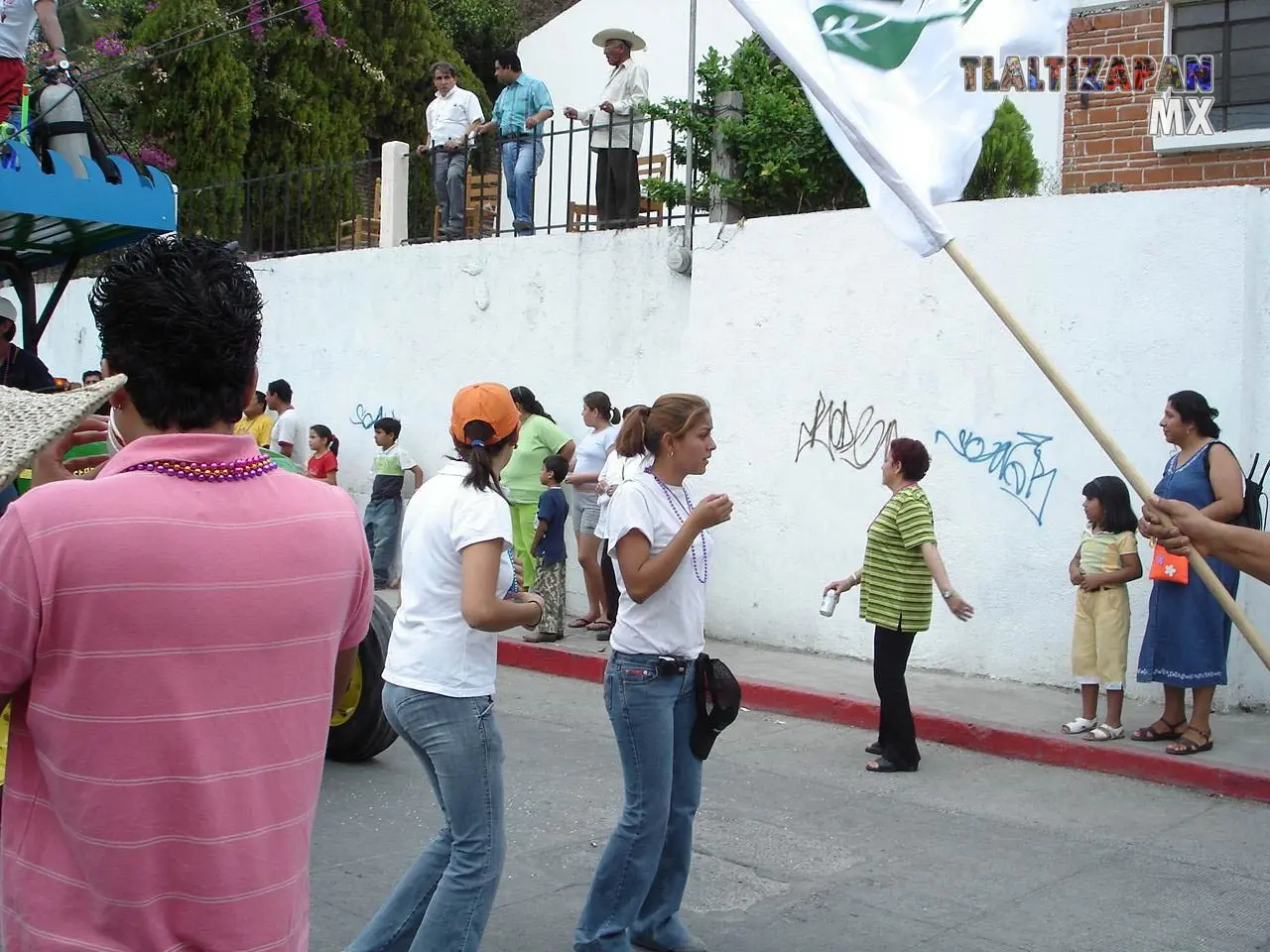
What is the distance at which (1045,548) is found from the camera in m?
8.57

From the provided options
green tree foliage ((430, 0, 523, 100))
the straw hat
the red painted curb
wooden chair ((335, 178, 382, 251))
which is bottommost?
the red painted curb

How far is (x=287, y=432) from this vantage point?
1391 cm

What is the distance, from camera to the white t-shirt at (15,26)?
6.11 m

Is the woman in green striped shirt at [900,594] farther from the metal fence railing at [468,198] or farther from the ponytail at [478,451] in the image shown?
the metal fence railing at [468,198]

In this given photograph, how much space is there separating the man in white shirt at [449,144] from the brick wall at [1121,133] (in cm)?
586

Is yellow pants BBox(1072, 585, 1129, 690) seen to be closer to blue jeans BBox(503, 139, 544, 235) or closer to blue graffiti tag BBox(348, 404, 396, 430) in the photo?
blue jeans BBox(503, 139, 544, 235)

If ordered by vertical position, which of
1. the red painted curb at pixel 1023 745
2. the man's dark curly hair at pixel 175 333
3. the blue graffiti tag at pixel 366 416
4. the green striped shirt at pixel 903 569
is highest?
the man's dark curly hair at pixel 175 333

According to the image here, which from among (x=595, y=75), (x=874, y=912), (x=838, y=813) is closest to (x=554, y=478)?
(x=838, y=813)

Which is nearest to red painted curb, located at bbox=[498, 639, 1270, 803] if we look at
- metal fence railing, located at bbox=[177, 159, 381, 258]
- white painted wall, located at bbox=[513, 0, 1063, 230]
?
metal fence railing, located at bbox=[177, 159, 381, 258]

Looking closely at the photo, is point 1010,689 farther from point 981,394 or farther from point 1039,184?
point 1039,184

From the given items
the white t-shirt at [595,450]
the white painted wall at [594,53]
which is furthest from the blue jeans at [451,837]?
the white painted wall at [594,53]

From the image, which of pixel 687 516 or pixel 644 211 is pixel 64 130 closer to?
pixel 687 516

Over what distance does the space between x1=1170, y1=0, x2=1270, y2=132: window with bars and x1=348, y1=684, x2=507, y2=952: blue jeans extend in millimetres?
8430

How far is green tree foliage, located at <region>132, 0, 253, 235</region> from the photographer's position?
20.2m
